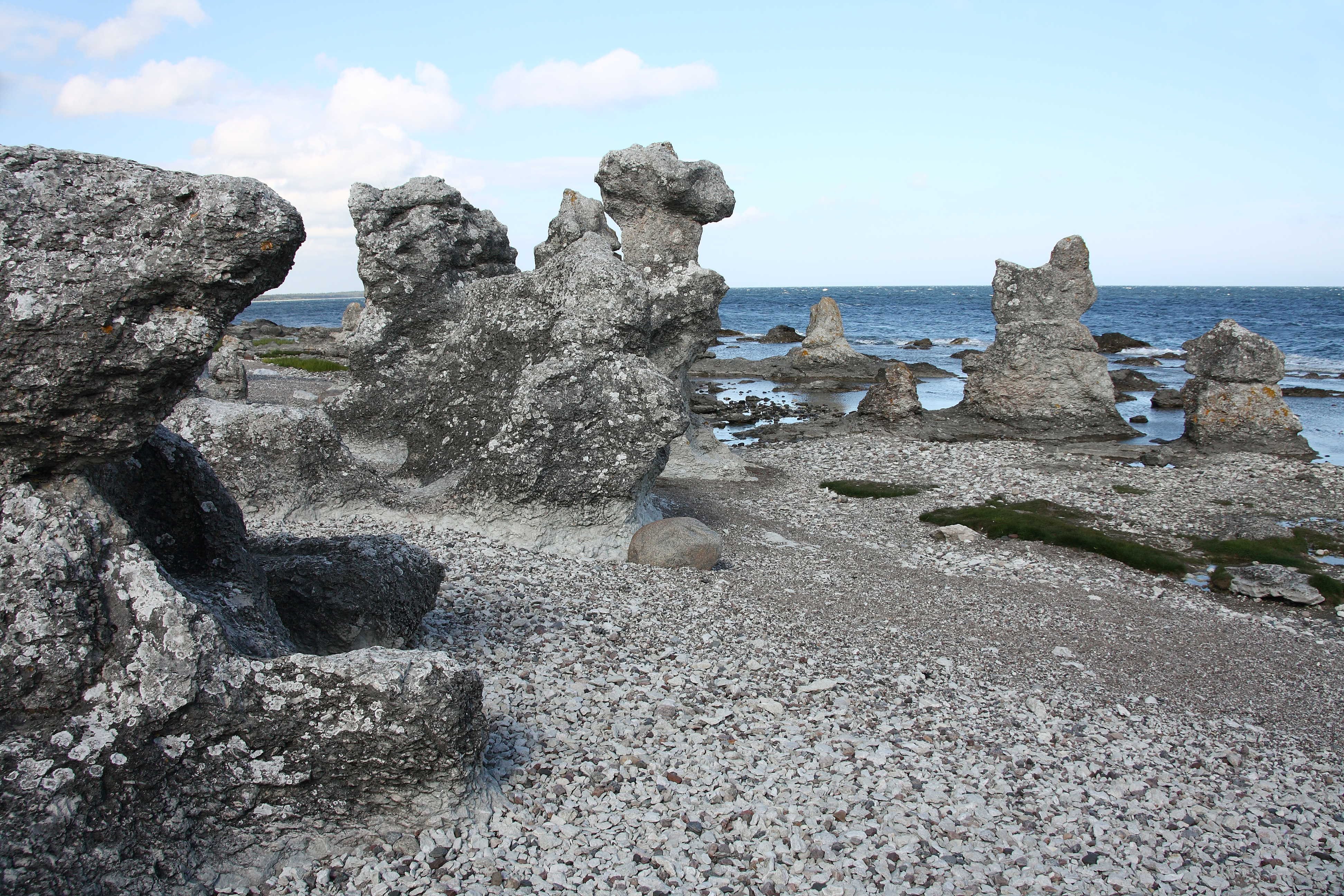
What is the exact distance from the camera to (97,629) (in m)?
4.34

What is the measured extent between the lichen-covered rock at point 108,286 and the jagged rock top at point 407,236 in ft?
36.2

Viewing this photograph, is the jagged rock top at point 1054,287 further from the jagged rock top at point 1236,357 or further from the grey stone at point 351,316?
the grey stone at point 351,316

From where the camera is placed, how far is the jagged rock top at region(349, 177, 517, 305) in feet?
50.0

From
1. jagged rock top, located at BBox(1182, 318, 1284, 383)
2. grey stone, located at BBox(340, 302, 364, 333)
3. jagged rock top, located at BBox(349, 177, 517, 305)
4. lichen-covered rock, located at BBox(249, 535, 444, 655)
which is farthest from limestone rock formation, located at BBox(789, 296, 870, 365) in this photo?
lichen-covered rock, located at BBox(249, 535, 444, 655)

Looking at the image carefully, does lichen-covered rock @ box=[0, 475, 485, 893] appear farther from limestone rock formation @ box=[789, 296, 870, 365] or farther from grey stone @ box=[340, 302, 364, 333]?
grey stone @ box=[340, 302, 364, 333]

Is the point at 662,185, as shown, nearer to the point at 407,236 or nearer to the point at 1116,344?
the point at 407,236

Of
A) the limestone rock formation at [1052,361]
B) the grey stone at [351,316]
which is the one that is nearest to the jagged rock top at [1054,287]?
the limestone rock formation at [1052,361]

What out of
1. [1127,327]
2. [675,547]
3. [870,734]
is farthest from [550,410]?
[1127,327]

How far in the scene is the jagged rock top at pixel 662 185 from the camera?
56.2 feet

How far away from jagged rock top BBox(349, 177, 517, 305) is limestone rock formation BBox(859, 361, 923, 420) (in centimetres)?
1351

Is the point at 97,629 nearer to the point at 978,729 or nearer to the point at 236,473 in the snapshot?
the point at 978,729

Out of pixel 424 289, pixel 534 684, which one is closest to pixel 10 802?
pixel 534 684

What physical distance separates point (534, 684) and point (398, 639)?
3.54ft

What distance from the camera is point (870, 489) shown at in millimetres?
17266
